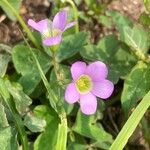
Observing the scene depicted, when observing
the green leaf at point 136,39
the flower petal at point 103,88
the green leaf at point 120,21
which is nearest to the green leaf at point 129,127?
the flower petal at point 103,88

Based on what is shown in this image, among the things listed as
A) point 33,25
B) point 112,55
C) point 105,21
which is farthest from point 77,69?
point 105,21

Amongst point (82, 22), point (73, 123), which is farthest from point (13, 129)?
point (82, 22)

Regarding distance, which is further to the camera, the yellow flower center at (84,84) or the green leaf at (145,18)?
the green leaf at (145,18)

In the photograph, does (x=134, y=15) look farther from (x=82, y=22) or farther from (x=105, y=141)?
(x=105, y=141)

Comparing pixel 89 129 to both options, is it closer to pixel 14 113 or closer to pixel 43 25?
pixel 14 113

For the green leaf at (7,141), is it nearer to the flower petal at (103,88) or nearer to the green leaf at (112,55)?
the flower petal at (103,88)

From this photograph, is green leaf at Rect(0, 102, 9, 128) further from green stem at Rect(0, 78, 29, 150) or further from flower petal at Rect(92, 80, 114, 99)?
flower petal at Rect(92, 80, 114, 99)
